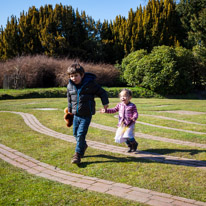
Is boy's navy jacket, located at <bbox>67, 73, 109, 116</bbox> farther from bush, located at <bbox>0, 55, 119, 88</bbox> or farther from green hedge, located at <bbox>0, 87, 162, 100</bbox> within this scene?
bush, located at <bbox>0, 55, 119, 88</bbox>

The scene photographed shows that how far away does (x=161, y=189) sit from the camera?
120 inches

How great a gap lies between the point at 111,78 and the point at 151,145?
19.9 meters

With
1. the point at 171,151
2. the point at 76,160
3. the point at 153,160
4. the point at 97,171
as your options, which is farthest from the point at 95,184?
the point at 171,151

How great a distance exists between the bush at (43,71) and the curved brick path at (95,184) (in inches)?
715

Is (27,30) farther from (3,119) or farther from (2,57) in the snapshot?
(3,119)

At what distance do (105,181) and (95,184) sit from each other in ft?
0.52

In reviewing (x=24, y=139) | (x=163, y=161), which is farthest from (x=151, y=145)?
(x=24, y=139)

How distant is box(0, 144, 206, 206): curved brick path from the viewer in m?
2.74

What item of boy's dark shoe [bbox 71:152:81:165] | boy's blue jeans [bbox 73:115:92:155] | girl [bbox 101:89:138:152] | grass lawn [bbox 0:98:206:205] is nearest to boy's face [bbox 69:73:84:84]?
boy's blue jeans [bbox 73:115:92:155]

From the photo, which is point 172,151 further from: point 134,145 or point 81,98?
point 81,98

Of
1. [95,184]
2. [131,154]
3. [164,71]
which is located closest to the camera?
[95,184]

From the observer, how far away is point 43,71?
75.7 feet

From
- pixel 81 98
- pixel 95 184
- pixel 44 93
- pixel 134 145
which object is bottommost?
pixel 95 184

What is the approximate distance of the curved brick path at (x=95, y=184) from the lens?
274cm
